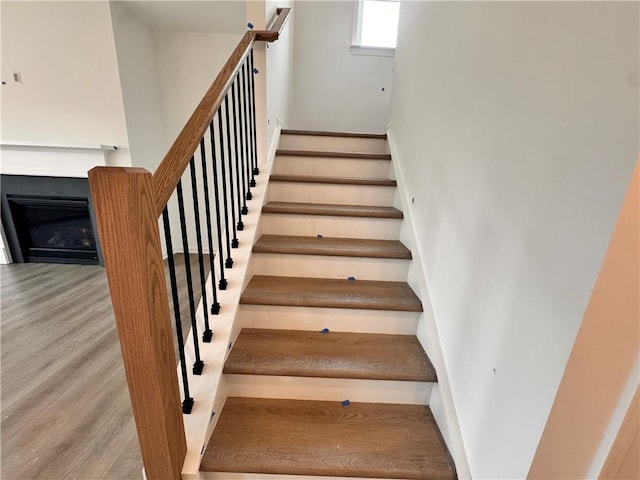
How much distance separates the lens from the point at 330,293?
1.59 metres

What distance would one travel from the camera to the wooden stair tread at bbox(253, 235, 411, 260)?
1714mm

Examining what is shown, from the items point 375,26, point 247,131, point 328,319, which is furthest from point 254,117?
point 375,26

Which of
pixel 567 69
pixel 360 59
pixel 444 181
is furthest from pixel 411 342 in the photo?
pixel 360 59

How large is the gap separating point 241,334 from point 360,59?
3342 millimetres

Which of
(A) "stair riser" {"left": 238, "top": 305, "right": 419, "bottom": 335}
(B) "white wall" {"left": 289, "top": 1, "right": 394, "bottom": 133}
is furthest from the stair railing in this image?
(B) "white wall" {"left": 289, "top": 1, "right": 394, "bottom": 133}

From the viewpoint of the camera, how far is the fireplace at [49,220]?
12.9ft

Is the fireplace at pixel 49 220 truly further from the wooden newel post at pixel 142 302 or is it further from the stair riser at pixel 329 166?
the wooden newel post at pixel 142 302

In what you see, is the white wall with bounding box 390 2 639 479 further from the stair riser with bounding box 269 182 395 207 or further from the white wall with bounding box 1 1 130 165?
the white wall with bounding box 1 1 130 165

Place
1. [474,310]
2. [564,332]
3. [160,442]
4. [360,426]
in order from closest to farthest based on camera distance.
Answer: [564,332], [160,442], [474,310], [360,426]

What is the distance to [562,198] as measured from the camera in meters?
0.68

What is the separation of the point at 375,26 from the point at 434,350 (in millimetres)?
3611

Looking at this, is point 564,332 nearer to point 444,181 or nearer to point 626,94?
point 626,94

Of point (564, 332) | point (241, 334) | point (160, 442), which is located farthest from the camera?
point (241, 334)

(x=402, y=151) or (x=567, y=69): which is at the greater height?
(x=567, y=69)
